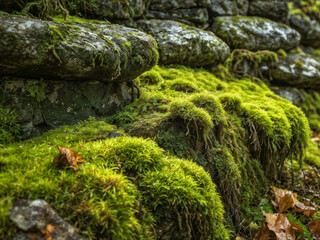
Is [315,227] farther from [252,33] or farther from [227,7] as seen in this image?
[227,7]

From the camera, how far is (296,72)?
25.1ft

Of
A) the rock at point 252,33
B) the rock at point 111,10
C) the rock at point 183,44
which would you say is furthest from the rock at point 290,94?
the rock at point 111,10

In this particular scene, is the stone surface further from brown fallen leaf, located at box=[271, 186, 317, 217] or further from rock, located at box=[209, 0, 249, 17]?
rock, located at box=[209, 0, 249, 17]

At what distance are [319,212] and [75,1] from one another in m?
5.82

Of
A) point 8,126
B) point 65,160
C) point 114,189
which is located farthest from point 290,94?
point 8,126

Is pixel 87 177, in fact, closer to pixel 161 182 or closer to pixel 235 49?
pixel 161 182

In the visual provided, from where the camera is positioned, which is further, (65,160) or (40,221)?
(65,160)

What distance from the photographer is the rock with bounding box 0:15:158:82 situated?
2348mm

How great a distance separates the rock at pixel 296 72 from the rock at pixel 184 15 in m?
3.03

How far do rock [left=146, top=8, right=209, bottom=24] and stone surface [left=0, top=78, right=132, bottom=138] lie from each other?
3.51 meters

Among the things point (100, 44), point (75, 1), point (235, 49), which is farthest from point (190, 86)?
point (235, 49)

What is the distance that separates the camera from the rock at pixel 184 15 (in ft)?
20.9

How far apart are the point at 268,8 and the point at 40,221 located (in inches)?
387

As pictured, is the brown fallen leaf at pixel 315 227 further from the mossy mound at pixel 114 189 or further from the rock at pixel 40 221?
the rock at pixel 40 221
